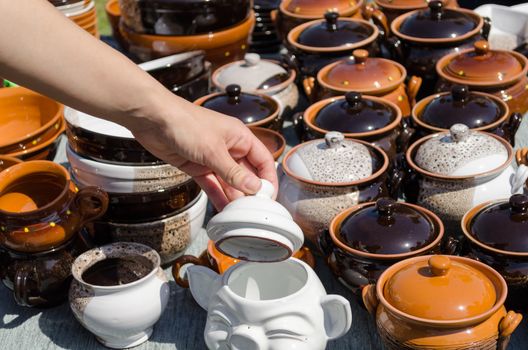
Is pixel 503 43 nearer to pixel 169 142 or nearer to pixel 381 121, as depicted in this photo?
pixel 381 121

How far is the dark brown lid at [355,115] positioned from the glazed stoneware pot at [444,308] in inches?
23.5

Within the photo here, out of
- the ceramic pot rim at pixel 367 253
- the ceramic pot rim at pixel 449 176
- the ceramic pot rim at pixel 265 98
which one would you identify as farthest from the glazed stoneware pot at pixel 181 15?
the ceramic pot rim at pixel 367 253

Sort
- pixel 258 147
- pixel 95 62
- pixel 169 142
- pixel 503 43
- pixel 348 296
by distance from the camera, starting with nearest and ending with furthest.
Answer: pixel 95 62 < pixel 169 142 < pixel 258 147 < pixel 348 296 < pixel 503 43

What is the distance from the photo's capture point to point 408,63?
2473 mm

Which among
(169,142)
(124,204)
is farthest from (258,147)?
(124,204)

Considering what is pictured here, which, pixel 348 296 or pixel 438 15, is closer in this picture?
pixel 348 296

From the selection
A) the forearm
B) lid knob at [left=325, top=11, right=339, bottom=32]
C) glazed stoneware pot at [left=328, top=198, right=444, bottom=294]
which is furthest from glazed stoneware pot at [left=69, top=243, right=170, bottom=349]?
lid knob at [left=325, top=11, right=339, bottom=32]

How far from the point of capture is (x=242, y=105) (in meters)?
2.15

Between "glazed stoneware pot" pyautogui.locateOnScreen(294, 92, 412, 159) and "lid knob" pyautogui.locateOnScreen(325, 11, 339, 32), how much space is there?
1.59 ft

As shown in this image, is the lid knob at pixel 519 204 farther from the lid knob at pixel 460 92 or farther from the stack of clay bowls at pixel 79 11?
the stack of clay bowls at pixel 79 11

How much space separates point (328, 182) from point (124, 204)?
460 millimetres

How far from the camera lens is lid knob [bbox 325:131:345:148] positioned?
1768 mm

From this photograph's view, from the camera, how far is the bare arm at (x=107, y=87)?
41.9 inches

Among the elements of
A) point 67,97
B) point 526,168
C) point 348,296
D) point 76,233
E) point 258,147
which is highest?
point 67,97
